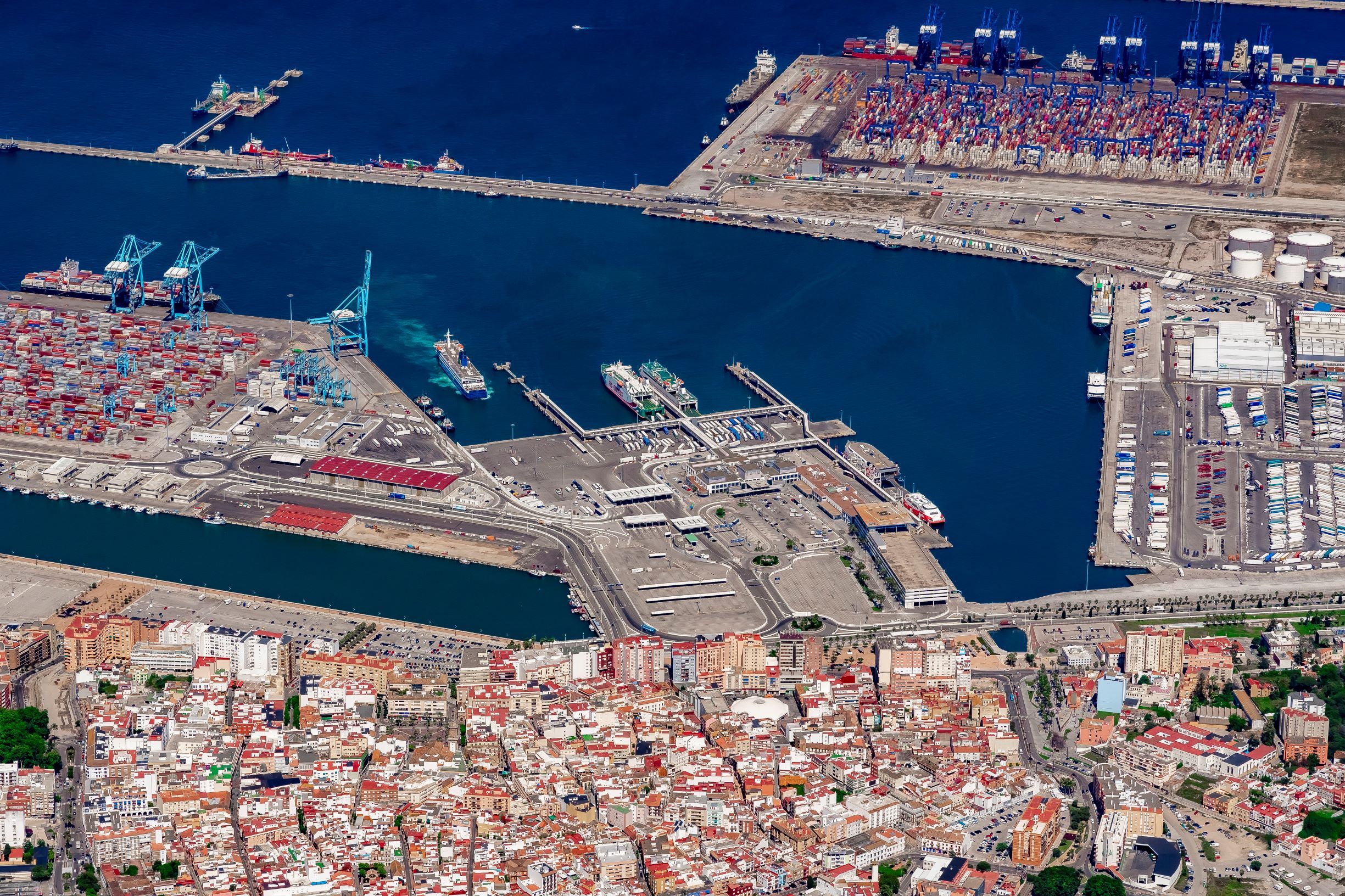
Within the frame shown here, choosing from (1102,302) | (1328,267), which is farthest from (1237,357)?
(1328,267)

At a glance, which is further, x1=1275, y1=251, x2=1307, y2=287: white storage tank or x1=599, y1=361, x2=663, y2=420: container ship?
x1=1275, y1=251, x2=1307, y2=287: white storage tank

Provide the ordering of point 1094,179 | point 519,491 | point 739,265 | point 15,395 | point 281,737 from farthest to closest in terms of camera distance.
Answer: point 1094,179, point 739,265, point 15,395, point 519,491, point 281,737

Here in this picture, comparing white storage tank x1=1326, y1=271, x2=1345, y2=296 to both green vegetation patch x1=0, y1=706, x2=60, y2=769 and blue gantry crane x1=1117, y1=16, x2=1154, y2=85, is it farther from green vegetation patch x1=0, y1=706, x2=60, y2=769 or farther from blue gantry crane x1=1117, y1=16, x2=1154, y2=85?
green vegetation patch x1=0, y1=706, x2=60, y2=769

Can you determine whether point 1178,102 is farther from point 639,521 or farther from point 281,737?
point 281,737

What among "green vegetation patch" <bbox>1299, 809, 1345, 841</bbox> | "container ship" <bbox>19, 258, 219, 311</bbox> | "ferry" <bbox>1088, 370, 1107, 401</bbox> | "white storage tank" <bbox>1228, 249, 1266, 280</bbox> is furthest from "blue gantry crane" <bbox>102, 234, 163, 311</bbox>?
"green vegetation patch" <bbox>1299, 809, 1345, 841</bbox>

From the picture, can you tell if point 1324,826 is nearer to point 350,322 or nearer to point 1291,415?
point 1291,415

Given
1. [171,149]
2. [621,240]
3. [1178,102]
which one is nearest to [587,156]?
[621,240]
